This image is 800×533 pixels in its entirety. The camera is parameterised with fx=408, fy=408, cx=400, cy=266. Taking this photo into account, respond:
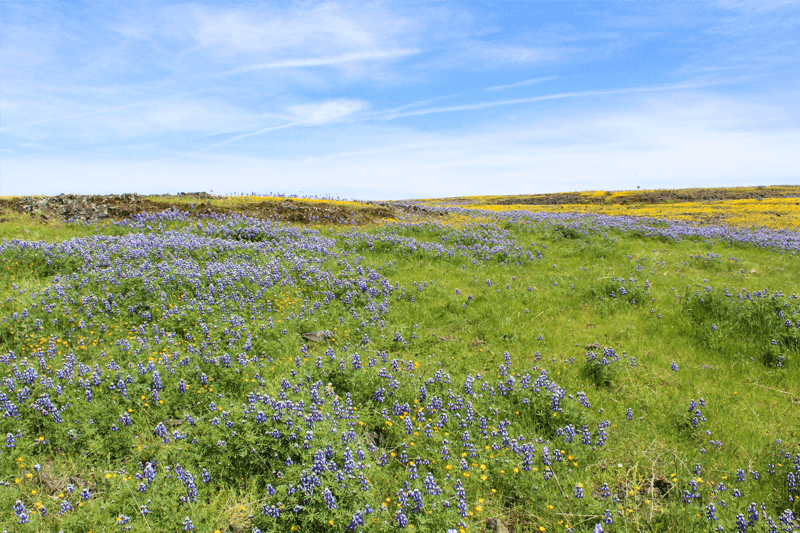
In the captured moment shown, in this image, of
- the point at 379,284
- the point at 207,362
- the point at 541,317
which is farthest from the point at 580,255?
the point at 207,362

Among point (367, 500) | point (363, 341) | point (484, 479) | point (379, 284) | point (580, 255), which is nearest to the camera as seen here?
point (367, 500)

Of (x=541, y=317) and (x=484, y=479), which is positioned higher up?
(x=541, y=317)

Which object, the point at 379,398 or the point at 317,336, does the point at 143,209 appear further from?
the point at 379,398

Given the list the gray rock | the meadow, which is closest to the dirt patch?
the meadow

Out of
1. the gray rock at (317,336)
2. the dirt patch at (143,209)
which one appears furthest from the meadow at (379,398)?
the dirt patch at (143,209)

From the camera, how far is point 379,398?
19.0 feet

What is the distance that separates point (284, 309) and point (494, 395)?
5.28 metres

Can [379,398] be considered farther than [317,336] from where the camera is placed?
No

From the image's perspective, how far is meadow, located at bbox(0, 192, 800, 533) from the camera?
418 cm

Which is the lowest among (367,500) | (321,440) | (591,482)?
(591,482)

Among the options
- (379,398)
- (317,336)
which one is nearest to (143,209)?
(317,336)

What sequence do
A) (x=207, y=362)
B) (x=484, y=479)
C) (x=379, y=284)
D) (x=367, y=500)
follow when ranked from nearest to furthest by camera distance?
(x=367, y=500)
(x=484, y=479)
(x=207, y=362)
(x=379, y=284)

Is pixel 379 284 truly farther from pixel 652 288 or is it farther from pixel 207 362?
pixel 652 288

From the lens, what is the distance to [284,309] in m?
9.32
